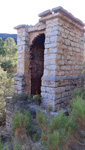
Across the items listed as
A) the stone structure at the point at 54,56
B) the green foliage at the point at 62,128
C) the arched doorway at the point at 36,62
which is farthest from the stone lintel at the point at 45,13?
the green foliage at the point at 62,128

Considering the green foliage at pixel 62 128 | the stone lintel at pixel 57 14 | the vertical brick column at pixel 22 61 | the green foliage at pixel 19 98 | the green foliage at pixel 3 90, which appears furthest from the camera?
the green foliage at pixel 3 90

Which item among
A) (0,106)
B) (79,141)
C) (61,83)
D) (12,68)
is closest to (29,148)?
(79,141)

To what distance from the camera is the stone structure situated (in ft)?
12.8

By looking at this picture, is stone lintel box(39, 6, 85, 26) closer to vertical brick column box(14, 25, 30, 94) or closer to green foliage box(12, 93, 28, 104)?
vertical brick column box(14, 25, 30, 94)

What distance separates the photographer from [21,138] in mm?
2346

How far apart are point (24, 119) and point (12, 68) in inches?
533

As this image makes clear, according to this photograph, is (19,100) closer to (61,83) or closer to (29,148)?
(61,83)

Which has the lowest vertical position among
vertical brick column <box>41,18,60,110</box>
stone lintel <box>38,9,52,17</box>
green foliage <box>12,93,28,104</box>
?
green foliage <box>12,93,28,104</box>

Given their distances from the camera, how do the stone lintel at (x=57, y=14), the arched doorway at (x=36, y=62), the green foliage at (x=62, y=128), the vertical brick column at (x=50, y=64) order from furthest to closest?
the arched doorway at (x=36, y=62) < the vertical brick column at (x=50, y=64) < the stone lintel at (x=57, y=14) < the green foliage at (x=62, y=128)

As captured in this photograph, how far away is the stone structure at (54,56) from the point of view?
391 centimetres

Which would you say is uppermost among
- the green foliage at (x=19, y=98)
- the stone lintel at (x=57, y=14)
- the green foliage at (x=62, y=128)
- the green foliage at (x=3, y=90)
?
the stone lintel at (x=57, y=14)

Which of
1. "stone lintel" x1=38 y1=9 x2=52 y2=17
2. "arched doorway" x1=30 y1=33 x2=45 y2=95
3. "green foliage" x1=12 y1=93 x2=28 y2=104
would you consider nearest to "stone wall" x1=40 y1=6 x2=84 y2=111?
"stone lintel" x1=38 y1=9 x2=52 y2=17

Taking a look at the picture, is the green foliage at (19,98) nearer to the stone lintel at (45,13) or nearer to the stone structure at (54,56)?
the stone structure at (54,56)

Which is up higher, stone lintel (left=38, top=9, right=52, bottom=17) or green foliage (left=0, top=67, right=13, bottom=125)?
stone lintel (left=38, top=9, right=52, bottom=17)
